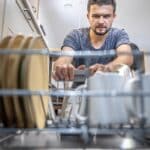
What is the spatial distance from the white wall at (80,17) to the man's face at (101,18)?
1712 mm

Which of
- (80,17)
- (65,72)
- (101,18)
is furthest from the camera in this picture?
(80,17)

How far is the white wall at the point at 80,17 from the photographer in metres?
3.02

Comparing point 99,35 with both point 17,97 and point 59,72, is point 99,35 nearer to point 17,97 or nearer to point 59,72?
point 59,72

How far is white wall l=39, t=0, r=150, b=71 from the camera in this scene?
3.02 meters

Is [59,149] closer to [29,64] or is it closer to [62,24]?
[29,64]

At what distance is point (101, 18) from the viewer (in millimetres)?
1059

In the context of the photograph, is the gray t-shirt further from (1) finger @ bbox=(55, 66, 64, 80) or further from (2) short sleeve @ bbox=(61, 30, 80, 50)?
(1) finger @ bbox=(55, 66, 64, 80)

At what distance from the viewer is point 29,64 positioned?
472 mm

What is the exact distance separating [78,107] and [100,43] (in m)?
0.59

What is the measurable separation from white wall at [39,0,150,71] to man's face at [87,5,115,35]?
5.62 feet

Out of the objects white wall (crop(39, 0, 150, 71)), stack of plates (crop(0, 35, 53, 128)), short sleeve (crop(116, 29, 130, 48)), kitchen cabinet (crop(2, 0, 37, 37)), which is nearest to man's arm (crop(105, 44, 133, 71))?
short sleeve (crop(116, 29, 130, 48))

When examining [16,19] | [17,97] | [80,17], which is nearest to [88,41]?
[16,19]

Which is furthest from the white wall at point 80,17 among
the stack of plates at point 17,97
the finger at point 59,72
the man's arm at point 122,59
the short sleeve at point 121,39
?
the stack of plates at point 17,97

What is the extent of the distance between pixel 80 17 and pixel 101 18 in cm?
235
